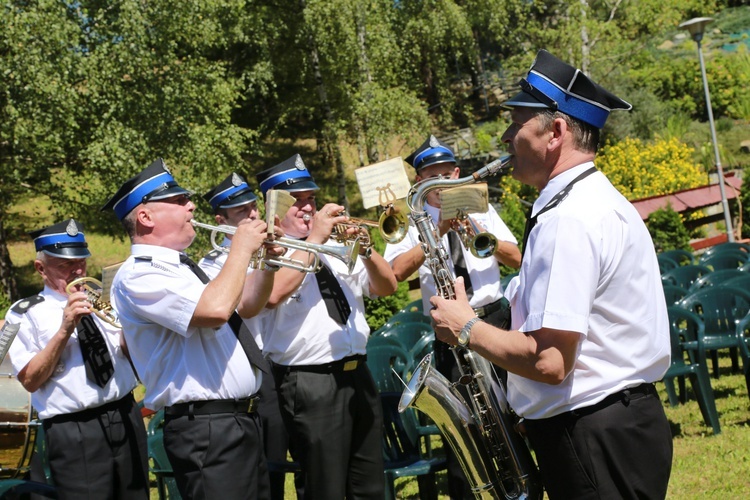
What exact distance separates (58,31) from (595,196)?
13012mm

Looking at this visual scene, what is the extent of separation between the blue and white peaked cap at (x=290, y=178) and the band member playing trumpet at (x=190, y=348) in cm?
113

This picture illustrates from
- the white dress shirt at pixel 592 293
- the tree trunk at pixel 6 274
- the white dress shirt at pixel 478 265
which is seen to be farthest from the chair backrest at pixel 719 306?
the tree trunk at pixel 6 274

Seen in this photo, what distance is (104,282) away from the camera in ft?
15.3

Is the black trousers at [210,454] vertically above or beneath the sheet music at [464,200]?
beneath

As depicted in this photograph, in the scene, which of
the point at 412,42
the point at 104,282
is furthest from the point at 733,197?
the point at 104,282

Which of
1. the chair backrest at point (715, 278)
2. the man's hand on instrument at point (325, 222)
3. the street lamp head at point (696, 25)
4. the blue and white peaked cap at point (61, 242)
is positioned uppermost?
the street lamp head at point (696, 25)

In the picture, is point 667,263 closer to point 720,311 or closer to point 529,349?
point 720,311

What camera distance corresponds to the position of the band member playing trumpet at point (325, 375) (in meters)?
4.50

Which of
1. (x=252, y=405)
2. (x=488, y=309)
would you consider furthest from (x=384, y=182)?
(x=252, y=405)

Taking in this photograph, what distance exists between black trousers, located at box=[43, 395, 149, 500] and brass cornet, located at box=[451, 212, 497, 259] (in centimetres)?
228

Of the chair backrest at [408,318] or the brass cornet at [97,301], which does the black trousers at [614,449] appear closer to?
the brass cornet at [97,301]

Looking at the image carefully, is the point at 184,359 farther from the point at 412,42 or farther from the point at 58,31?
the point at 412,42

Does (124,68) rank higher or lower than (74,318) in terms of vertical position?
higher

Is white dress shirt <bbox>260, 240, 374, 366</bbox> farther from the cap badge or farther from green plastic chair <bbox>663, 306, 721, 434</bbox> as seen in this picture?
green plastic chair <bbox>663, 306, 721, 434</bbox>
